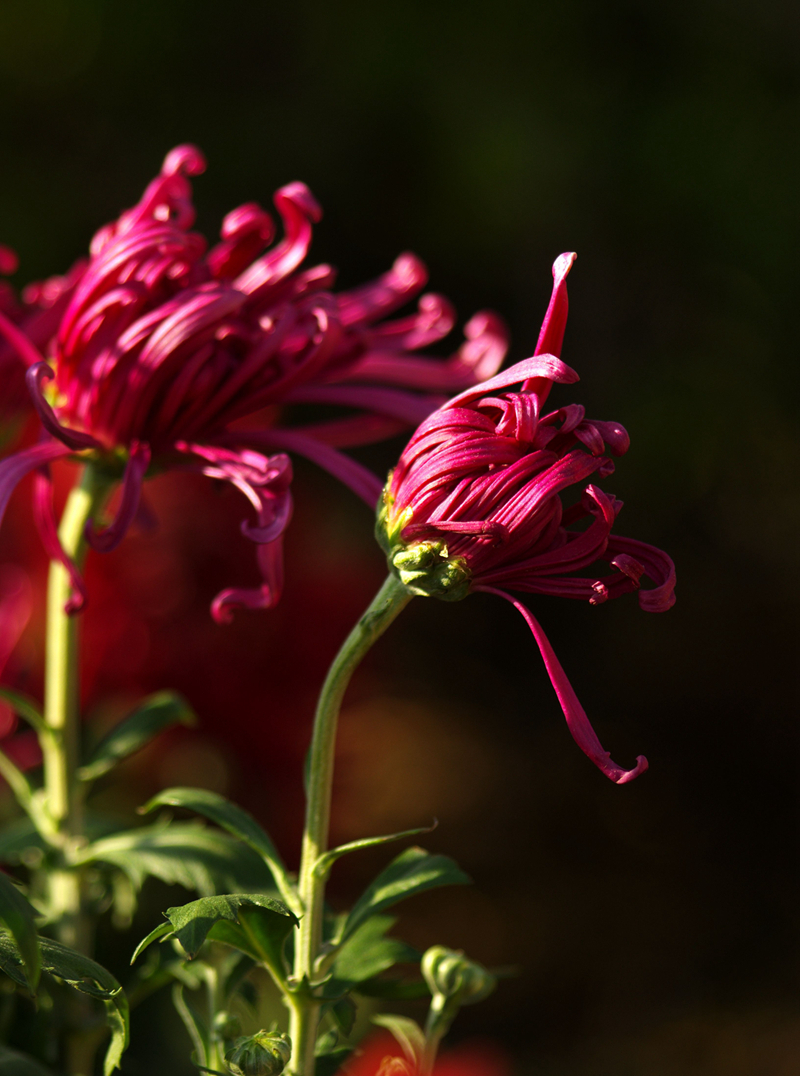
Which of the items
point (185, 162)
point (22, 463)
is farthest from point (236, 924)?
point (185, 162)

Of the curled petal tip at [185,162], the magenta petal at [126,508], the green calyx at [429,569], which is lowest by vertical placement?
the magenta petal at [126,508]

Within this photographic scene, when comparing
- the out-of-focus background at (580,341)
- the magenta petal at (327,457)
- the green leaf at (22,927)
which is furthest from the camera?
the out-of-focus background at (580,341)

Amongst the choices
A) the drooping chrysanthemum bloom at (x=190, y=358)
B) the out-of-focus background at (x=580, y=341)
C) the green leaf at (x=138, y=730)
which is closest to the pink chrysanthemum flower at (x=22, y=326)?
the drooping chrysanthemum bloom at (x=190, y=358)

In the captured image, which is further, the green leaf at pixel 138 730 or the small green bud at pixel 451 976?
the green leaf at pixel 138 730

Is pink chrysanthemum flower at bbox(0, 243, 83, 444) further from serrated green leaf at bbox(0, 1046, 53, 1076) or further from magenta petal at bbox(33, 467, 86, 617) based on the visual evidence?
serrated green leaf at bbox(0, 1046, 53, 1076)

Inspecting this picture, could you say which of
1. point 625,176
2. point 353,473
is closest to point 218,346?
point 353,473

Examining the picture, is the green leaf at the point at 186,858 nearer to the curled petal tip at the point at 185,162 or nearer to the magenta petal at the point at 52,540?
the magenta petal at the point at 52,540

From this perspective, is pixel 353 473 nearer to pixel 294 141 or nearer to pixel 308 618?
pixel 308 618
